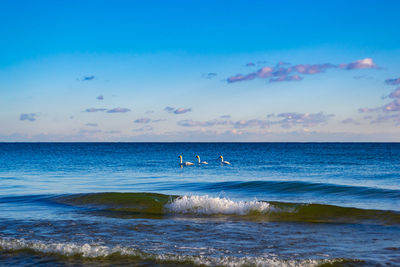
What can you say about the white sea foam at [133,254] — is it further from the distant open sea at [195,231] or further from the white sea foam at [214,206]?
the white sea foam at [214,206]

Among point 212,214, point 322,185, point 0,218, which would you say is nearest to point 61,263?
point 0,218

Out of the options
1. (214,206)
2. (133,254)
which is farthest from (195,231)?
(214,206)

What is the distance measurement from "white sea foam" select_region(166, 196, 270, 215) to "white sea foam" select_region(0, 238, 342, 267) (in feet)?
19.2

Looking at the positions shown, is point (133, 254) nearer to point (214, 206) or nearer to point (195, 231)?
point (195, 231)

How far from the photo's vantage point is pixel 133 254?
9.08 m

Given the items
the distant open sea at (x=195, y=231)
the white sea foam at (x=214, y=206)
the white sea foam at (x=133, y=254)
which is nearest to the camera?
the white sea foam at (x=133, y=254)

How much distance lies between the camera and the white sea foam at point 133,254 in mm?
8320

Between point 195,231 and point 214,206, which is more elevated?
point 214,206

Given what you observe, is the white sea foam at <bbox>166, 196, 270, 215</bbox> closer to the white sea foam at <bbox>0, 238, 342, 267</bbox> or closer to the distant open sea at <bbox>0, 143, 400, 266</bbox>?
the distant open sea at <bbox>0, 143, 400, 266</bbox>

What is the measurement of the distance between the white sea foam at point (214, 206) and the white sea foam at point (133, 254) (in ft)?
19.2

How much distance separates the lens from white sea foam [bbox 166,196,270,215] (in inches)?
578

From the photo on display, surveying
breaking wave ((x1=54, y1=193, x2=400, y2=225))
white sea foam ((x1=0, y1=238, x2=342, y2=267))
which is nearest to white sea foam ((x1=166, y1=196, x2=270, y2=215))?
breaking wave ((x1=54, y1=193, x2=400, y2=225))

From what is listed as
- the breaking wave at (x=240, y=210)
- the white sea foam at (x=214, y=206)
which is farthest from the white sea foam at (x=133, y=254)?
the white sea foam at (x=214, y=206)

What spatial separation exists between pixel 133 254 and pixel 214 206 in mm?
6412
